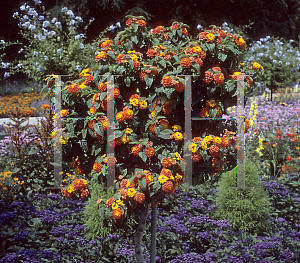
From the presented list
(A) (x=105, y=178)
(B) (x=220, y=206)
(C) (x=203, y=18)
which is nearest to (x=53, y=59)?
(B) (x=220, y=206)

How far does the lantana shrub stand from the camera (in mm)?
1752

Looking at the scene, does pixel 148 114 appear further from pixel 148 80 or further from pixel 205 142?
pixel 205 142

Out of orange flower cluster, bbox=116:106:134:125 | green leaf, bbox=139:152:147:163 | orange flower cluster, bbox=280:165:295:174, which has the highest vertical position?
orange flower cluster, bbox=116:106:134:125

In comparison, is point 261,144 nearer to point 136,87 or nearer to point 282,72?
point 136,87

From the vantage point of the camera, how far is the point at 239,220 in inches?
123

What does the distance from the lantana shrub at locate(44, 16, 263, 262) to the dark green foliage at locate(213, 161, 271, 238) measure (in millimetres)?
1146

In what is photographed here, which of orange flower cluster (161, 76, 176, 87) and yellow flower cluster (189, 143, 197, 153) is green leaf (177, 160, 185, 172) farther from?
orange flower cluster (161, 76, 176, 87)

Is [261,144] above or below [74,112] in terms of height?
below

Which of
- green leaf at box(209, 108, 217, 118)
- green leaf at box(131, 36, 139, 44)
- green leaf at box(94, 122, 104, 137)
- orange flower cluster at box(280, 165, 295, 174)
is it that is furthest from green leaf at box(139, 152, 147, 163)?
orange flower cluster at box(280, 165, 295, 174)

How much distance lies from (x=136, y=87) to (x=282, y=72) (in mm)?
9105

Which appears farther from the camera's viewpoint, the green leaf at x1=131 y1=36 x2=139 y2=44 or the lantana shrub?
the green leaf at x1=131 y1=36 x2=139 y2=44

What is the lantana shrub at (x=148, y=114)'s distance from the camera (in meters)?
1.75

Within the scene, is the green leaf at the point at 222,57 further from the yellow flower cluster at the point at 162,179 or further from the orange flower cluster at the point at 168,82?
the yellow flower cluster at the point at 162,179

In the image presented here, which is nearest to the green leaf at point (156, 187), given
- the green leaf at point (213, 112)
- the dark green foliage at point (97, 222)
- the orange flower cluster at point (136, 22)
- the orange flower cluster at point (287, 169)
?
the green leaf at point (213, 112)
